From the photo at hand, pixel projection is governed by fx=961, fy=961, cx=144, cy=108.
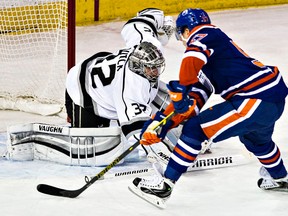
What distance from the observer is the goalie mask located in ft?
14.2

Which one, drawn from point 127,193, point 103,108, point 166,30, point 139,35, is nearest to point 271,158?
point 127,193

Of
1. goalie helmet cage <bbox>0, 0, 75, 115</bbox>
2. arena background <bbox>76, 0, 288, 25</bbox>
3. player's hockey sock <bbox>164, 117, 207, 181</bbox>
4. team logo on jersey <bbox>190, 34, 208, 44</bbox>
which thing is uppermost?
team logo on jersey <bbox>190, 34, 208, 44</bbox>

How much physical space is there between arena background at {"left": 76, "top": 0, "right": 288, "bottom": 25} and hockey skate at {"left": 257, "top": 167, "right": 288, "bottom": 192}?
350 centimetres

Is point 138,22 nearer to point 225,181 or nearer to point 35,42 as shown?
point 225,181

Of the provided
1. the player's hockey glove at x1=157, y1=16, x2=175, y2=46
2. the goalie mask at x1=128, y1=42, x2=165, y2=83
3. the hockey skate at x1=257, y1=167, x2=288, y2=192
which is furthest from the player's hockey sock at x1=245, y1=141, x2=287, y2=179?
the player's hockey glove at x1=157, y1=16, x2=175, y2=46

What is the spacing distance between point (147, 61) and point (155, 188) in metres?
0.62

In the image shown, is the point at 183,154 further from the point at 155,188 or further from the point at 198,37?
the point at 198,37

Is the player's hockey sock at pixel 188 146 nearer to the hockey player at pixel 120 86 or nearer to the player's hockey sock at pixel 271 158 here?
the player's hockey sock at pixel 271 158

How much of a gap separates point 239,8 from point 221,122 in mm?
4339

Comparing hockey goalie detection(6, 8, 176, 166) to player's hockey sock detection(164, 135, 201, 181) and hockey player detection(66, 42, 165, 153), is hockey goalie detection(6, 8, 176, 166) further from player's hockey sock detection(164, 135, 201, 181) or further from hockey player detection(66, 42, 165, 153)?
player's hockey sock detection(164, 135, 201, 181)

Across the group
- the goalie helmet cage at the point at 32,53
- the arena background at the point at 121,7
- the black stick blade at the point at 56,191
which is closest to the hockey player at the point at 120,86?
the black stick blade at the point at 56,191

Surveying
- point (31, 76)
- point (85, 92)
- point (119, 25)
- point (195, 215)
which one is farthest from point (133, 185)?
point (119, 25)

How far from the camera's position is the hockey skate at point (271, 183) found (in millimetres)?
4223

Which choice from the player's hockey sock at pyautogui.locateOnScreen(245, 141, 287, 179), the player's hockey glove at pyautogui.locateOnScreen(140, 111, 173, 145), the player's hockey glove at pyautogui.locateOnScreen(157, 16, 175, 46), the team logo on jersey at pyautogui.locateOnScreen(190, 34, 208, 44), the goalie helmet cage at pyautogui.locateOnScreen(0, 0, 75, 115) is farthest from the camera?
the goalie helmet cage at pyautogui.locateOnScreen(0, 0, 75, 115)
